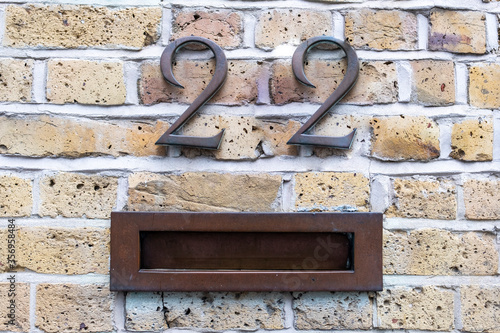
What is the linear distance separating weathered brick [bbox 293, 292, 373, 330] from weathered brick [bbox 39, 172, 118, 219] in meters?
0.47

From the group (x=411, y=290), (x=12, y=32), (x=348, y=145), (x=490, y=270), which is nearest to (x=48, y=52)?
(x=12, y=32)

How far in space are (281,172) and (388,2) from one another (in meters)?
0.46

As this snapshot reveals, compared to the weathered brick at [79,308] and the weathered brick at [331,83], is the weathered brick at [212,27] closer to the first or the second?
the weathered brick at [331,83]

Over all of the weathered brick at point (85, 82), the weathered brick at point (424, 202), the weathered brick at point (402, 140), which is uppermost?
the weathered brick at point (85, 82)

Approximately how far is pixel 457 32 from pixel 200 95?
0.60 m

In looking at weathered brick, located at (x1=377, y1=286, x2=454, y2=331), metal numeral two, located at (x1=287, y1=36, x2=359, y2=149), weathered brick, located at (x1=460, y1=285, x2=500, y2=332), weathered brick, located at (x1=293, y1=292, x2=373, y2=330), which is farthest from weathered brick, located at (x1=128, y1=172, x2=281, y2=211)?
weathered brick, located at (x1=460, y1=285, x2=500, y2=332)

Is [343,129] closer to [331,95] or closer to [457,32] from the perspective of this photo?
[331,95]

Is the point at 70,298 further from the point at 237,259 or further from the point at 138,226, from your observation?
the point at 237,259

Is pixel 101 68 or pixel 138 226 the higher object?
pixel 101 68

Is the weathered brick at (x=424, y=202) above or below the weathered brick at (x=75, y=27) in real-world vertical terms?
below

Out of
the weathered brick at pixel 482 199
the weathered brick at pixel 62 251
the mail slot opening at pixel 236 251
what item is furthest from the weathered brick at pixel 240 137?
the weathered brick at pixel 482 199

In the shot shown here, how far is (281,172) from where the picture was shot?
0.92 meters

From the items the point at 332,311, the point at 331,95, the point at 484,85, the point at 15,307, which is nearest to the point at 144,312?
the point at 15,307

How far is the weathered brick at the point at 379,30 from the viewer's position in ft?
3.09
